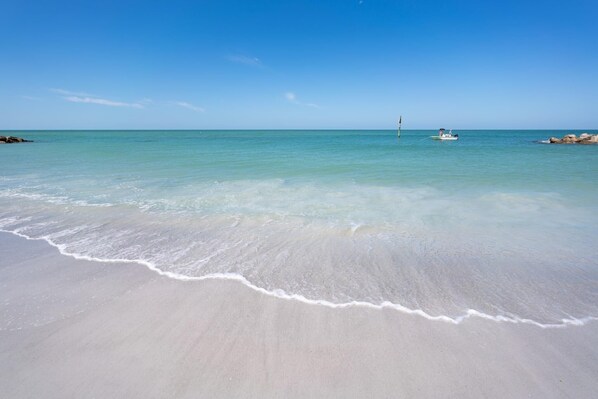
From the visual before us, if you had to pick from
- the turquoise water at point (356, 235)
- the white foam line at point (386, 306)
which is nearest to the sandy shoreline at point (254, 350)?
the white foam line at point (386, 306)

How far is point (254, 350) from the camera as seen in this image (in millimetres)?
3082

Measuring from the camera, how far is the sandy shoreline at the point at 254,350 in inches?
105

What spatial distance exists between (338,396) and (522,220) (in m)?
7.83

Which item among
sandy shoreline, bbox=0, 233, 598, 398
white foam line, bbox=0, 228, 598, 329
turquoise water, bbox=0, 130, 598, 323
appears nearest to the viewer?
sandy shoreline, bbox=0, 233, 598, 398

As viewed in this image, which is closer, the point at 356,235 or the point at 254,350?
the point at 254,350

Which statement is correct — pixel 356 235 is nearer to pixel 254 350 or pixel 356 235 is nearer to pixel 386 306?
pixel 386 306

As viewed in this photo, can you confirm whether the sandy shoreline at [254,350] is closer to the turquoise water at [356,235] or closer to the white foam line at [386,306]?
the white foam line at [386,306]

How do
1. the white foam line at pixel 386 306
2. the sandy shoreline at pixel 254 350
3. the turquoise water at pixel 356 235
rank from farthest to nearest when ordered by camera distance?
the turquoise water at pixel 356 235 < the white foam line at pixel 386 306 < the sandy shoreline at pixel 254 350

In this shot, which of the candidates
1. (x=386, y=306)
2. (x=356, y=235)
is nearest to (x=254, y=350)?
(x=386, y=306)

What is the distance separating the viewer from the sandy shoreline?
2.67 m

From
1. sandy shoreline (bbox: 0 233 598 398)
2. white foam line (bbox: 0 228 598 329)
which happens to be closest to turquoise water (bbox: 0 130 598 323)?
white foam line (bbox: 0 228 598 329)

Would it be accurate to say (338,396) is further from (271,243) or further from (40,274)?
(40,274)

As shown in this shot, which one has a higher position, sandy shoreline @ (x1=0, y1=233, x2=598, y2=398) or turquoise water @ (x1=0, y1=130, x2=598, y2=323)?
turquoise water @ (x1=0, y1=130, x2=598, y2=323)

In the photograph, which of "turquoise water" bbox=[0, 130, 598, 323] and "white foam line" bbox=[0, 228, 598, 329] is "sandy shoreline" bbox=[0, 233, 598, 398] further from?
"turquoise water" bbox=[0, 130, 598, 323]
